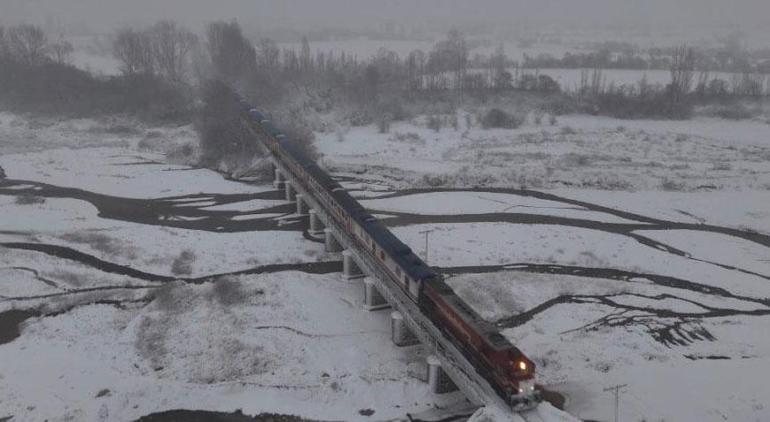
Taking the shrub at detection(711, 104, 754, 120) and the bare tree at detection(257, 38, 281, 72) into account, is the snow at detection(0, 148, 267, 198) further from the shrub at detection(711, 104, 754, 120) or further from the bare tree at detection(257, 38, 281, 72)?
the shrub at detection(711, 104, 754, 120)

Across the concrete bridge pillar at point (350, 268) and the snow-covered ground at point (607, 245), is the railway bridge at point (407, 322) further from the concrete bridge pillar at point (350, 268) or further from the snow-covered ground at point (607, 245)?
the snow-covered ground at point (607, 245)

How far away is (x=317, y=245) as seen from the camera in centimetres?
4834

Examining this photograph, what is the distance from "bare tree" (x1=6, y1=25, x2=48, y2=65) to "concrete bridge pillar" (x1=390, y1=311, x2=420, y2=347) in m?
108

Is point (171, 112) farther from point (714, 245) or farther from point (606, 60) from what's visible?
point (606, 60)

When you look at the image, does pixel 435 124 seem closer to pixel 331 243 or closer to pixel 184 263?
pixel 331 243

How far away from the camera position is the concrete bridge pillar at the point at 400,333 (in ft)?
109

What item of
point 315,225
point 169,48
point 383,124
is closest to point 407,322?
point 315,225

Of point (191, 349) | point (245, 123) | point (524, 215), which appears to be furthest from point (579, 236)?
point (245, 123)

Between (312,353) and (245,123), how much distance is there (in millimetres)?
46771

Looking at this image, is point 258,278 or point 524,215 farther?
point 524,215

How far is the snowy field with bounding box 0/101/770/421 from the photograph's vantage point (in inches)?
1194

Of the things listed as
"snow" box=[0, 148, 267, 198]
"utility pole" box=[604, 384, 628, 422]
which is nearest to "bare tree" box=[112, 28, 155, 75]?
"snow" box=[0, 148, 267, 198]

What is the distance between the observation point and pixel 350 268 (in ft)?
137

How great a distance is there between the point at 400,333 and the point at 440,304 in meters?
4.90
